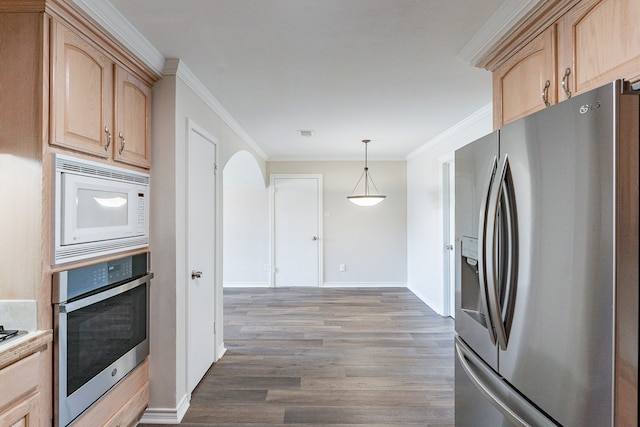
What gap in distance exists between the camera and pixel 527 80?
1586 mm

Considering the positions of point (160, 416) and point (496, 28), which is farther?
point (160, 416)

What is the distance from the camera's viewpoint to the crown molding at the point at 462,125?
3.12 metres

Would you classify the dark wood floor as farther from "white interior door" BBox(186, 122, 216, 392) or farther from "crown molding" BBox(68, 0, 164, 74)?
"crown molding" BBox(68, 0, 164, 74)

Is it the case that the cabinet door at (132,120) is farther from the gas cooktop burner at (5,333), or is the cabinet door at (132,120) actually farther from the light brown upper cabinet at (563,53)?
the light brown upper cabinet at (563,53)

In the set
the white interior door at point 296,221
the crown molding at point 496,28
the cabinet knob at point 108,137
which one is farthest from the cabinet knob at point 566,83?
the white interior door at point 296,221

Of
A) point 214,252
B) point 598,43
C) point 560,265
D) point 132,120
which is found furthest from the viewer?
point 214,252

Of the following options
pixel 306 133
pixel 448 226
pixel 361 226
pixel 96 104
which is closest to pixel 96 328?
pixel 96 104

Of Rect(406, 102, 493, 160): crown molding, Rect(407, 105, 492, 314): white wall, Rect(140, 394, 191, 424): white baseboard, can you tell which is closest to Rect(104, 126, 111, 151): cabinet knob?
Rect(140, 394, 191, 424): white baseboard

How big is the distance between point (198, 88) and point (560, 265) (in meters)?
2.44

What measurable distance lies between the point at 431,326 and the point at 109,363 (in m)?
3.41

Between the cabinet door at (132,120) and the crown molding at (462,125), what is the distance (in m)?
2.80

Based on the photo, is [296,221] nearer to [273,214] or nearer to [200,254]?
[273,214]

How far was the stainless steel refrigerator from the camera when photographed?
805mm

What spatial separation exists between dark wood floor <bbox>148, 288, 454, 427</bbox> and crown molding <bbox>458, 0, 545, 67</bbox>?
2343 mm
